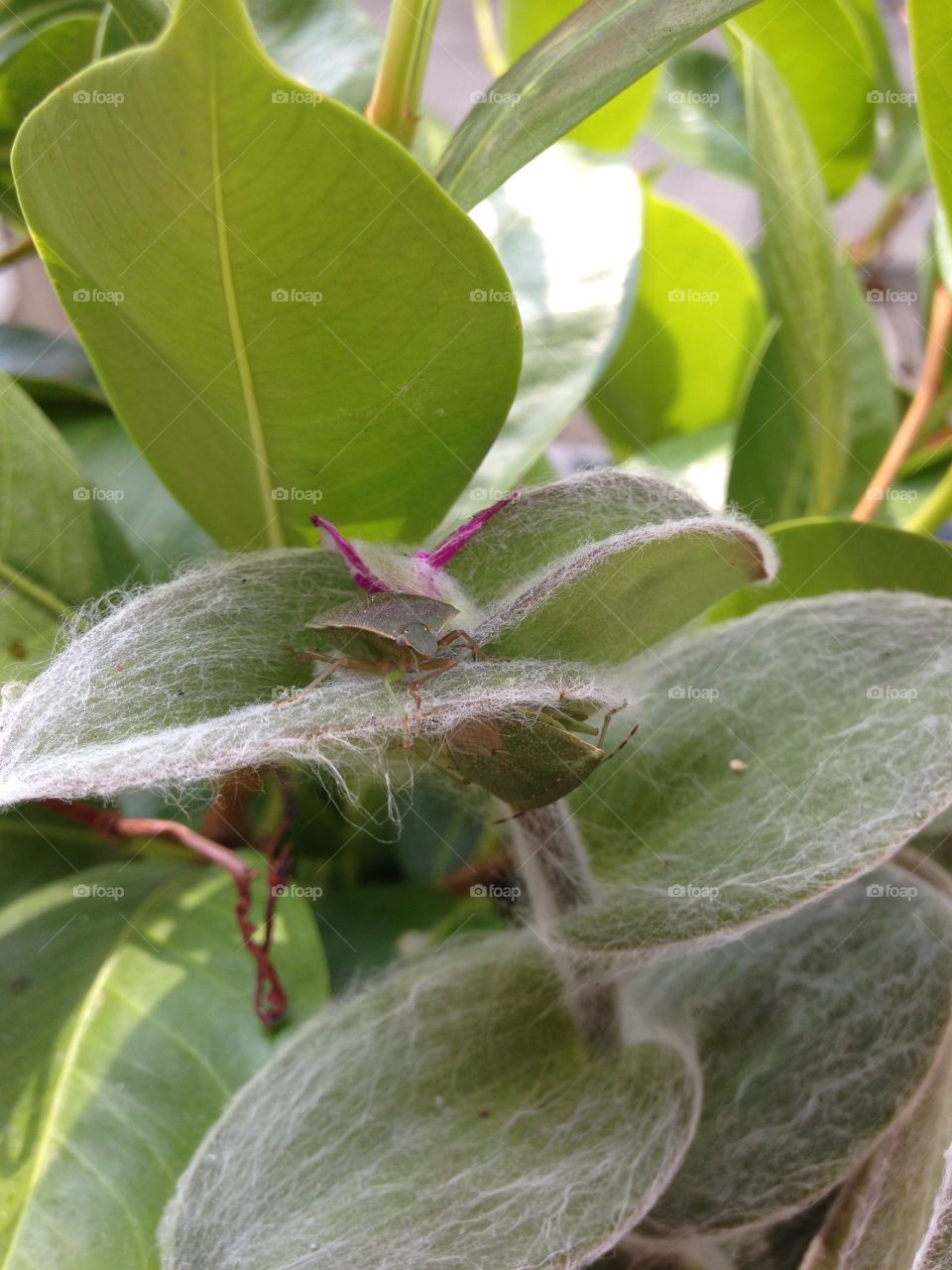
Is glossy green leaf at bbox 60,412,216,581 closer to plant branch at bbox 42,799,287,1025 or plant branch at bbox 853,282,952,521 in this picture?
plant branch at bbox 42,799,287,1025

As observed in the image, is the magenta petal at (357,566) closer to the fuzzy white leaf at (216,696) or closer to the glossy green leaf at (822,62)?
the fuzzy white leaf at (216,696)

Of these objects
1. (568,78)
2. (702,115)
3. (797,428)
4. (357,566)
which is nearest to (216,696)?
(357,566)

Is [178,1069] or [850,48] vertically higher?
[850,48]

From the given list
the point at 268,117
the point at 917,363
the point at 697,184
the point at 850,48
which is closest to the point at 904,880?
the point at 268,117

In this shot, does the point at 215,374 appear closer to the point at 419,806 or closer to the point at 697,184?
the point at 419,806

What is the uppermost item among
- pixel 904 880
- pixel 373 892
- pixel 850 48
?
pixel 850 48

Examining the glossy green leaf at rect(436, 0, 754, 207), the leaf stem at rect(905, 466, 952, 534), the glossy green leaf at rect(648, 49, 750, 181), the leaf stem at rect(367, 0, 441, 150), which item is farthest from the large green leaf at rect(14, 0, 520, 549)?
the glossy green leaf at rect(648, 49, 750, 181)

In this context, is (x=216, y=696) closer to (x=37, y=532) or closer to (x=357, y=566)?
Answer: (x=357, y=566)
